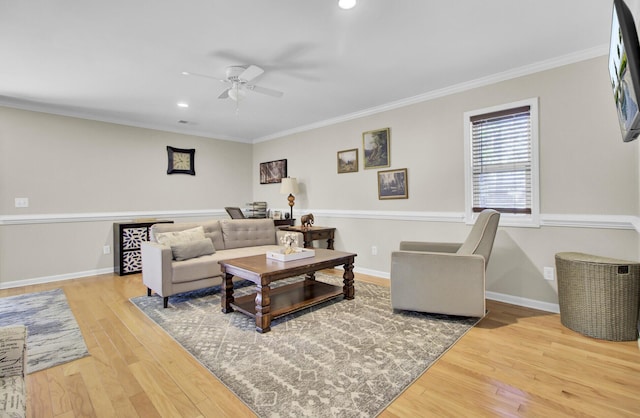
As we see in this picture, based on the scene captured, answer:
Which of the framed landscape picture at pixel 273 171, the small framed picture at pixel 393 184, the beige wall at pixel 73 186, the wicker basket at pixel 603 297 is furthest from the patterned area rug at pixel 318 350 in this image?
the framed landscape picture at pixel 273 171

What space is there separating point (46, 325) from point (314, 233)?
10.1ft

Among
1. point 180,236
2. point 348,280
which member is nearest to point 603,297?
point 348,280

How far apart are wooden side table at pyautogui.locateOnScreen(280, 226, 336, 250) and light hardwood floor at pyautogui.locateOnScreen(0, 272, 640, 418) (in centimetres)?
239

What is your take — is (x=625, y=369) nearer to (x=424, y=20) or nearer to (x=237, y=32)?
(x=424, y=20)

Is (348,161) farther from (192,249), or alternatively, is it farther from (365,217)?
(192,249)

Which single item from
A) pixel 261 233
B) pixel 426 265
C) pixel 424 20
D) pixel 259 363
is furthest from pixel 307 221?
pixel 424 20

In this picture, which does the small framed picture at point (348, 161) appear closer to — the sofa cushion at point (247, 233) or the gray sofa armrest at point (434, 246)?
the sofa cushion at point (247, 233)

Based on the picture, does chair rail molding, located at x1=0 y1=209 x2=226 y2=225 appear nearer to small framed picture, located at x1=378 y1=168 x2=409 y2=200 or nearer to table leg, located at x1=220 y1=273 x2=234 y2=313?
table leg, located at x1=220 y1=273 x2=234 y2=313

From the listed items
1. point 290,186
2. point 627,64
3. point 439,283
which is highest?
point 627,64

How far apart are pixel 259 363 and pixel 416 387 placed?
1.00 m

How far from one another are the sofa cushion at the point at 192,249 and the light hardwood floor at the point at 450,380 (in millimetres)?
844

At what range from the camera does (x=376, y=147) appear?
4.32 metres

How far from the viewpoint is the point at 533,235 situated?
3064 millimetres

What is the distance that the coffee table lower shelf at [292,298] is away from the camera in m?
2.76
